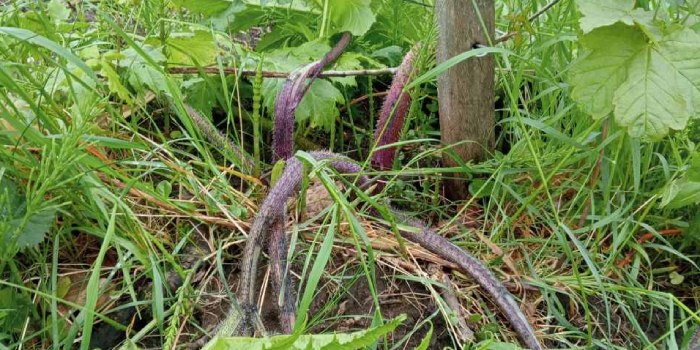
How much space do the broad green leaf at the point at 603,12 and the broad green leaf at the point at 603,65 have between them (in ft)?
0.12

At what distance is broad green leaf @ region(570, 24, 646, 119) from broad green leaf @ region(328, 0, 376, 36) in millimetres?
860

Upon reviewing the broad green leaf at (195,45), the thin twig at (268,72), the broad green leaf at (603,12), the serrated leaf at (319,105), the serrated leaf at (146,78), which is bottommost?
the serrated leaf at (319,105)

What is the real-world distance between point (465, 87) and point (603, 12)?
0.56 meters

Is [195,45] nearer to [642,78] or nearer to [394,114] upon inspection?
[394,114]

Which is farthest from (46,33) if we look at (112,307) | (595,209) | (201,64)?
(595,209)

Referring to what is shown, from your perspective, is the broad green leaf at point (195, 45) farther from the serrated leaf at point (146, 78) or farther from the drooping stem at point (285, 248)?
the drooping stem at point (285, 248)

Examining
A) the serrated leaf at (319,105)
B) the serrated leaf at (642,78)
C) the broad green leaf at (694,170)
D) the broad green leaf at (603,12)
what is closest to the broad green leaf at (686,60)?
the serrated leaf at (642,78)

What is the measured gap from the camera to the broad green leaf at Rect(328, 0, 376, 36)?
2275mm

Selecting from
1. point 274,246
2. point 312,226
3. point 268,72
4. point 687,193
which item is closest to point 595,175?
point 687,193

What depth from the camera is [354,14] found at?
2.30m

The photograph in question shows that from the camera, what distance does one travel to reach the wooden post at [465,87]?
192 cm

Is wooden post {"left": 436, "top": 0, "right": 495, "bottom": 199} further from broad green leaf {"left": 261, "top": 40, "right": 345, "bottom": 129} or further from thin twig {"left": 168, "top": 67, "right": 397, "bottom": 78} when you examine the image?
broad green leaf {"left": 261, "top": 40, "right": 345, "bottom": 129}

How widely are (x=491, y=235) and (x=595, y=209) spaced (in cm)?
30

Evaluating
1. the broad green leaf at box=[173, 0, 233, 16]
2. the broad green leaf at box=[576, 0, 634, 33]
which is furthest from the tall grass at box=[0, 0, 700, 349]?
the broad green leaf at box=[576, 0, 634, 33]
